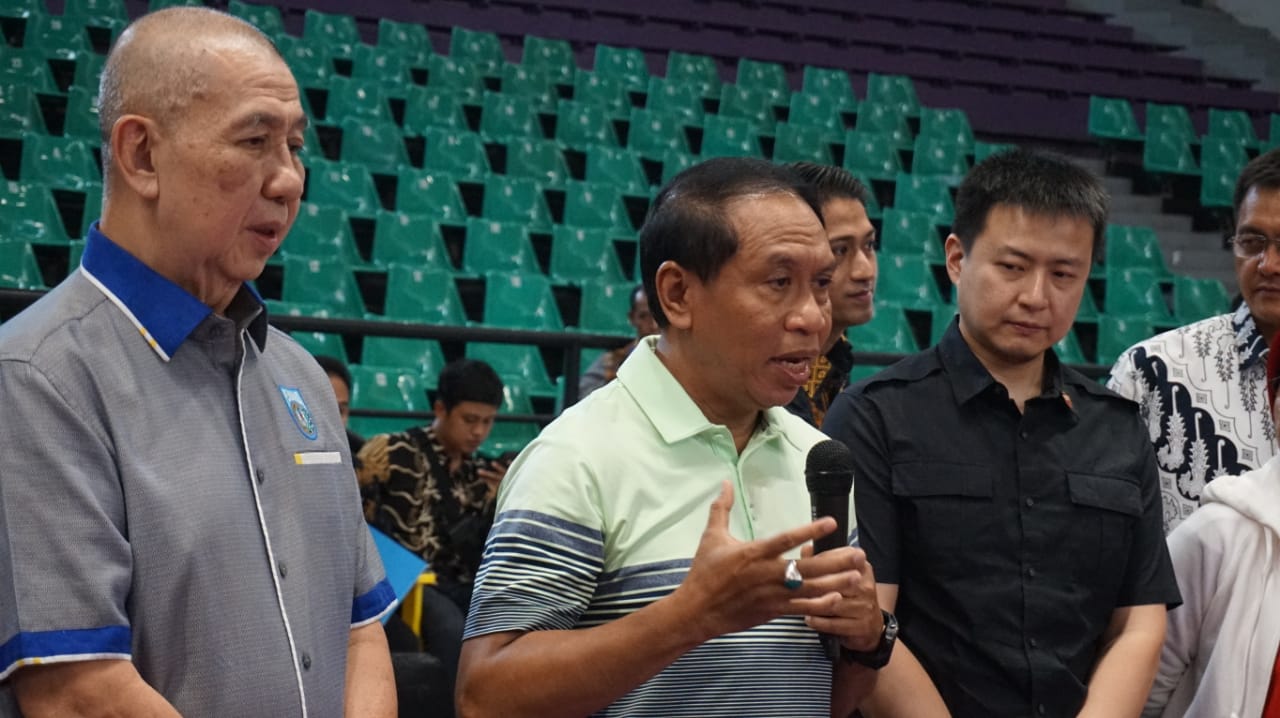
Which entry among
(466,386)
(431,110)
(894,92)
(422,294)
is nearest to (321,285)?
(422,294)

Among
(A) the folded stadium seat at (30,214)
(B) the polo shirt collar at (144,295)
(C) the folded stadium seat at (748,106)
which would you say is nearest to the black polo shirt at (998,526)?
(B) the polo shirt collar at (144,295)

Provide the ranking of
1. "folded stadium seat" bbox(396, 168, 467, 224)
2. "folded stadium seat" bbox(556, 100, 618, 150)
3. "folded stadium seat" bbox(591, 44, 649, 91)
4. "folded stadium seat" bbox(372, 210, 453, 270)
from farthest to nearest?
"folded stadium seat" bbox(591, 44, 649, 91), "folded stadium seat" bbox(556, 100, 618, 150), "folded stadium seat" bbox(396, 168, 467, 224), "folded stadium seat" bbox(372, 210, 453, 270)

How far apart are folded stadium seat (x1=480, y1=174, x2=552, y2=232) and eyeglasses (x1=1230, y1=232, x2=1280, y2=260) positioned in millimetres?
5502

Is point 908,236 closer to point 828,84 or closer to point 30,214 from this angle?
point 828,84

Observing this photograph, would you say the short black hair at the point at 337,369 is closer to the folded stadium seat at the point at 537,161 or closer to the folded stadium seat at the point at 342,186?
the folded stadium seat at the point at 342,186

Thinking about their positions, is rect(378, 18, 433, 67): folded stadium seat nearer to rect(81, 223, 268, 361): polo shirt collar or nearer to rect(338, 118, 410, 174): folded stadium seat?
rect(338, 118, 410, 174): folded stadium seat

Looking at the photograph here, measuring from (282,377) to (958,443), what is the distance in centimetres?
97

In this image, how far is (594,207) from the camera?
8.01 metres

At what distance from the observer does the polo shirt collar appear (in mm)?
1395

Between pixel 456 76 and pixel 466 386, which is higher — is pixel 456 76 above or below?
above

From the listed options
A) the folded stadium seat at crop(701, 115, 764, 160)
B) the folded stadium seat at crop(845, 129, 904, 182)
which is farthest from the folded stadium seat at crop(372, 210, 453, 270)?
the folded stadium seat at crop(845, 129, 904, 182)

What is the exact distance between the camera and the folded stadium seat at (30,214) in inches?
247

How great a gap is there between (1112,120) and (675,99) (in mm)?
3615

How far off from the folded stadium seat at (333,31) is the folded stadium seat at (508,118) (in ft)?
3.43
